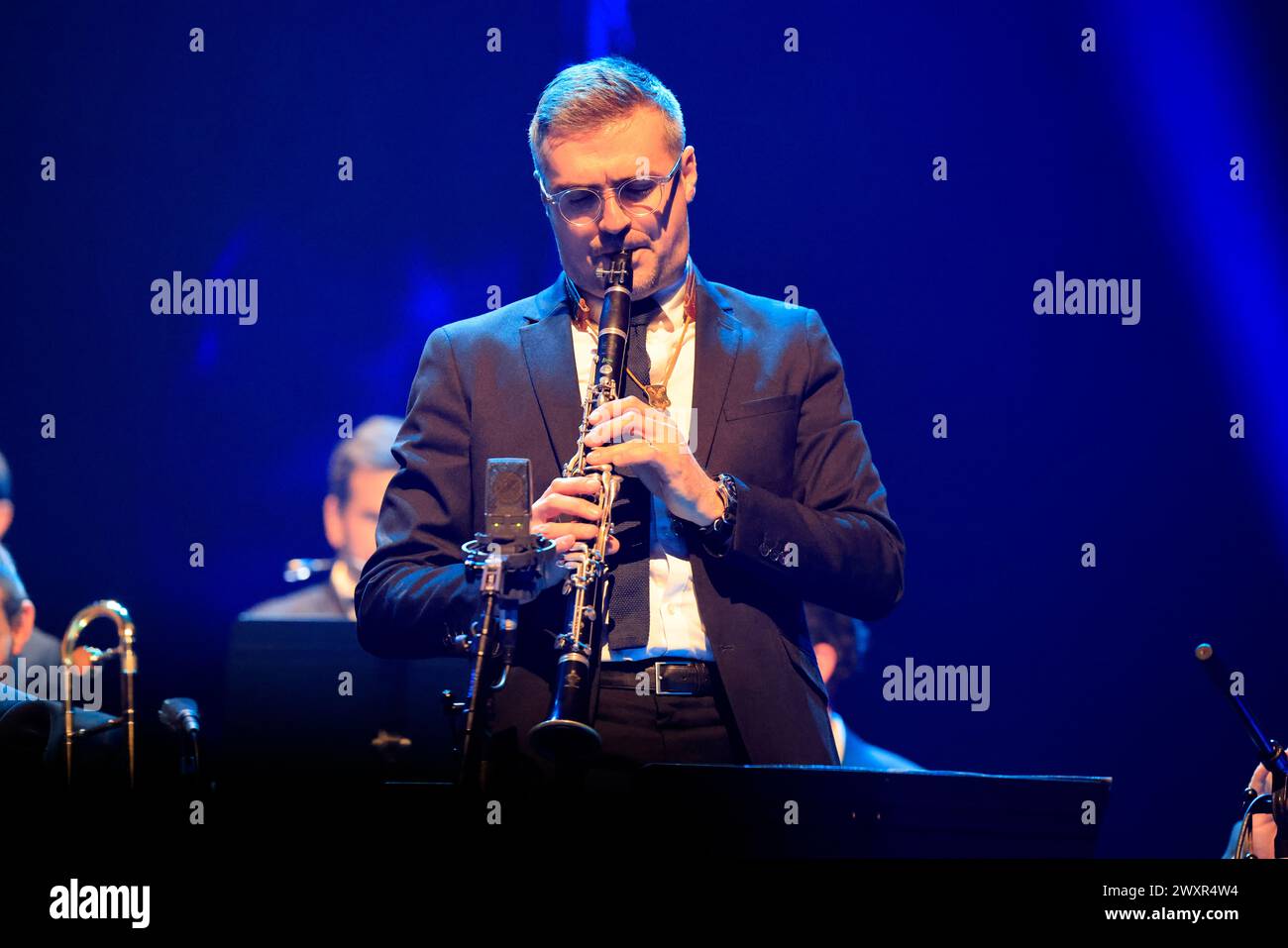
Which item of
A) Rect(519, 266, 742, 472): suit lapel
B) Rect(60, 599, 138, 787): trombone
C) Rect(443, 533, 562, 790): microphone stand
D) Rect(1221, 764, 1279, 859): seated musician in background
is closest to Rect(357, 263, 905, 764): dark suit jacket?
Rect(519, 266, 742, 472): suit lapel

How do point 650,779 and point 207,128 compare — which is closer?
point 650,779

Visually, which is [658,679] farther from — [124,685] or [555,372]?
[124,685]

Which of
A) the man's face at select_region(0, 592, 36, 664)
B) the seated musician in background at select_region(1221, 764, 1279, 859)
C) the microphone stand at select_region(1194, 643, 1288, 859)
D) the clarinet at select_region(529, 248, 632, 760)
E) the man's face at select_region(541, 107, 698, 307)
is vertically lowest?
the seated musician in background at select_region(1221, 764, 1279, 859)


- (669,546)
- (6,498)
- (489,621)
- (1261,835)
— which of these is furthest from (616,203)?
(6,498)

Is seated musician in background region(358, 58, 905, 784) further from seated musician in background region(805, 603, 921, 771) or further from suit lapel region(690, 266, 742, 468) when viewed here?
seated musician in background region(805, 603, 921, 771)

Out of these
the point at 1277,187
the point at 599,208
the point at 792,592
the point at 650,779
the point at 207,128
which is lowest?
the point at 650,779

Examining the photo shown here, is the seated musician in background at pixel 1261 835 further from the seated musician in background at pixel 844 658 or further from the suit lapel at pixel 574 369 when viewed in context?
the suit lapel at pixel 574 369

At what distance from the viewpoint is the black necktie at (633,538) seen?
254 cm

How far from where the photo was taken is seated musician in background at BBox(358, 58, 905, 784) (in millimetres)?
2506

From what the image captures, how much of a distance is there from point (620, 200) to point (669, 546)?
651mm
